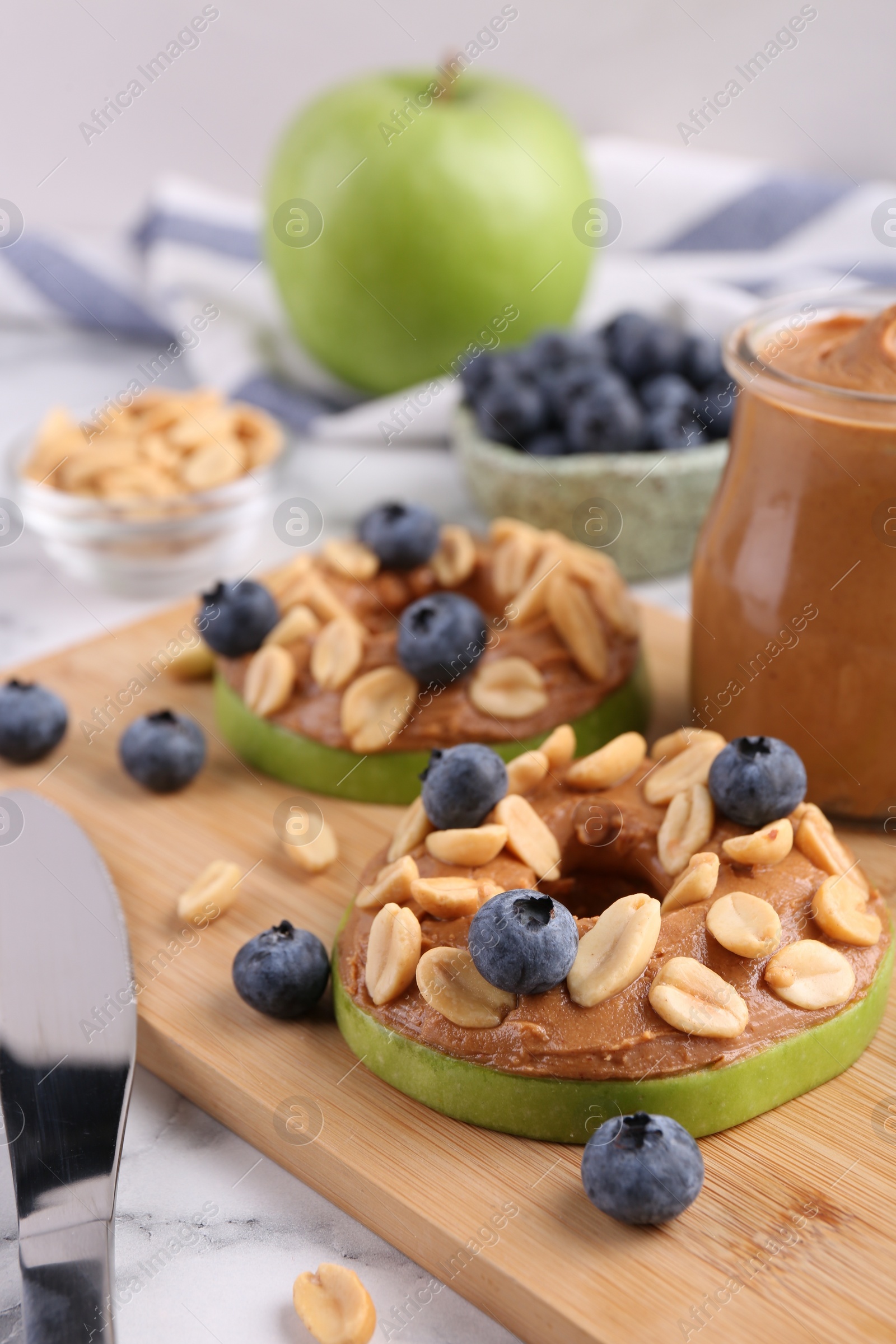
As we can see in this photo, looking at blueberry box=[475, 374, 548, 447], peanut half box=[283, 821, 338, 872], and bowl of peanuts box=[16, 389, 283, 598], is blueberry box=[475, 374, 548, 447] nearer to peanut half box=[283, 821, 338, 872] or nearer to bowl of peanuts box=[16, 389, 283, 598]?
bowl of peanuts box=[16, 389, 283, 598]

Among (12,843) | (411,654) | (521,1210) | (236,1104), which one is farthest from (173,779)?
(521,1210)

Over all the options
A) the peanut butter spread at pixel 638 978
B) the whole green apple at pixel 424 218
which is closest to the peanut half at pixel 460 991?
the peanut butter spread at pixel 638 978

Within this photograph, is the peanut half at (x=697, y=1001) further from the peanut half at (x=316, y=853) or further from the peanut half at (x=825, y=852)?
the peanut half at (x=316, y=853)

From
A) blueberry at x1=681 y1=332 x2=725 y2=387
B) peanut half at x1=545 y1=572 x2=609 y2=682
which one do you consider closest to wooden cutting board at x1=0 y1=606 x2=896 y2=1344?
peanut half at x1=545 y1=572 x2=609 y2=682

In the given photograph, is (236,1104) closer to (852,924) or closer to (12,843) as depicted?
(12,843)

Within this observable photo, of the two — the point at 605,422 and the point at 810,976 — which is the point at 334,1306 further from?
the point at 605,422

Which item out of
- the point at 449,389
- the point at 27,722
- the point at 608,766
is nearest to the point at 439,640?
the point at 608,766
